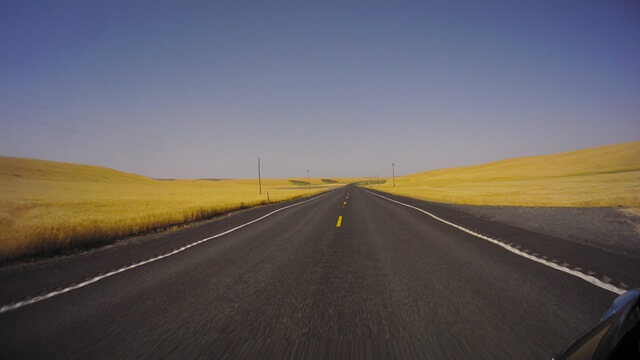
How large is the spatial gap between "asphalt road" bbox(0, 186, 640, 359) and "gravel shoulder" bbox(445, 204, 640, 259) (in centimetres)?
107

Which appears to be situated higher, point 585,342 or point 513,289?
point 585,342

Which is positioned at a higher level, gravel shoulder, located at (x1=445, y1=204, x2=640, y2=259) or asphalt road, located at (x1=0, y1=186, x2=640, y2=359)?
asphalt road, located at (x1=0, y1=186, x2=640, y2=359)

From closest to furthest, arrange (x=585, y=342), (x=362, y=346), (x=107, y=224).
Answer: (x=585, y=342)
(x=362, y=346)
(x=107, y=224)

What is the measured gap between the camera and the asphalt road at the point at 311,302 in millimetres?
2838

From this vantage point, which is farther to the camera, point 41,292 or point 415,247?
point 415,247

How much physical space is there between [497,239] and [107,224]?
1231cm

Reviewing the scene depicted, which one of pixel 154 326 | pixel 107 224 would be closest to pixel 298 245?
pixel 154 326

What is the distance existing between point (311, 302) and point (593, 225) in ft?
34.7

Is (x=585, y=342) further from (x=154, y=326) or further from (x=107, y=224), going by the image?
(x=107, y=224)

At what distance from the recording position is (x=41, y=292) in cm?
459

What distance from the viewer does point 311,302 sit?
389cm

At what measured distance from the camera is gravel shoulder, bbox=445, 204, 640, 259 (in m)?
7.43

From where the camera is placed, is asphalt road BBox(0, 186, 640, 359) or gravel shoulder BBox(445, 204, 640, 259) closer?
asphalt road BBox(0, 186, 640, 359)

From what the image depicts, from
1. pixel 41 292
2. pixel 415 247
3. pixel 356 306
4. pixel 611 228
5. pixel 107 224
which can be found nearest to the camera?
pixel 356 306
